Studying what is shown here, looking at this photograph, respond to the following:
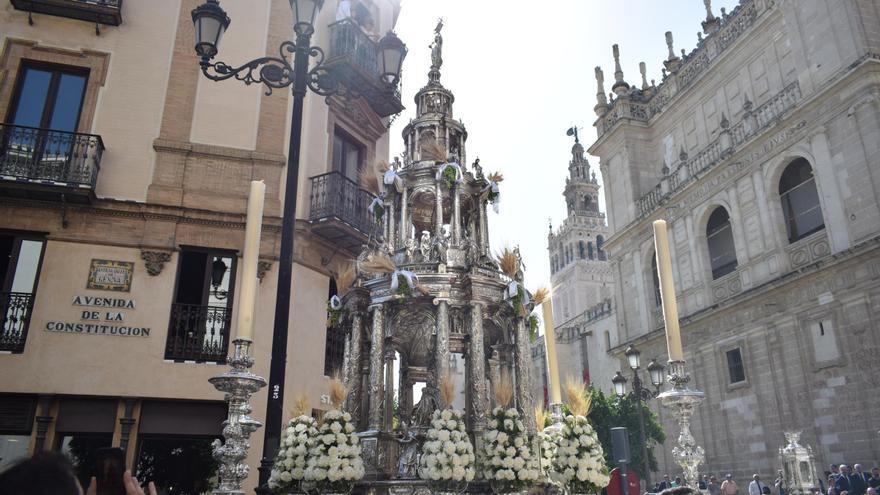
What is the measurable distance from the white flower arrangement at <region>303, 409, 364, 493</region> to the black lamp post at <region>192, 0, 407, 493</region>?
72 centimetres

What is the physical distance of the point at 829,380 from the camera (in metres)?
18.4

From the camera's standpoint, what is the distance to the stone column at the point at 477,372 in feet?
25.1

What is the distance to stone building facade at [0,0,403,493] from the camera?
12.6 m

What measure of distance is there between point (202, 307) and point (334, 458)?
27.2 ft

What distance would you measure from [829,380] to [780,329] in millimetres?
2475

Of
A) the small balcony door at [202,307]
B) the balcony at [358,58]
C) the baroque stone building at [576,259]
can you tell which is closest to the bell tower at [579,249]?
the baroque stone building at [576,259]

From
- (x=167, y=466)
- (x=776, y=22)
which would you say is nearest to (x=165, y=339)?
(x=167, y=466)

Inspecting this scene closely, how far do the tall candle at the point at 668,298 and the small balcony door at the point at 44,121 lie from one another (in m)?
12.7

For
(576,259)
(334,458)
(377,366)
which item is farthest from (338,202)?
(576,259)

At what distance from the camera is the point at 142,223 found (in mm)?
13898

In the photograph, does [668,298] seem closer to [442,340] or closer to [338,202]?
[442,340]

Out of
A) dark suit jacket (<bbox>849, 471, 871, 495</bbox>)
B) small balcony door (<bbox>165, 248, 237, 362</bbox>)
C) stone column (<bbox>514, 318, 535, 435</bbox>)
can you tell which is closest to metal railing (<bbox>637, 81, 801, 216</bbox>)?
dark suit jacket (<bbox>849, 471, 871, 495</bbox>)

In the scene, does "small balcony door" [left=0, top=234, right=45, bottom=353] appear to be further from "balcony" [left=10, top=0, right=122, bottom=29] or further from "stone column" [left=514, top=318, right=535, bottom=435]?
"stone column" [left=514, top=318, right=535, bottom=435]

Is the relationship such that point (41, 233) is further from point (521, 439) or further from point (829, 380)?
point (829, 380)
